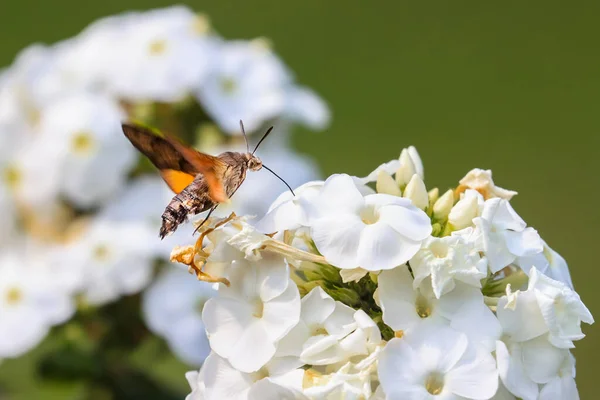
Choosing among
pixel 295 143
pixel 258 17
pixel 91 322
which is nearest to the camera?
pixel 91 322

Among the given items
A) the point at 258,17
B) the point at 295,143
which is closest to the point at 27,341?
the point at 295,143

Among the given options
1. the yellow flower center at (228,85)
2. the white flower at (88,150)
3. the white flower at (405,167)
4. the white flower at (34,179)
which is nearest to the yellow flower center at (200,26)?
the yellow flower center at (228,85)

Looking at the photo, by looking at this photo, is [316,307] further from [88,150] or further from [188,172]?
[88,150]

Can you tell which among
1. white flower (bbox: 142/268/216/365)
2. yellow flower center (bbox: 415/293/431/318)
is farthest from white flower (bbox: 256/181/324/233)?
white flower (bbox: 142/268/216/365)

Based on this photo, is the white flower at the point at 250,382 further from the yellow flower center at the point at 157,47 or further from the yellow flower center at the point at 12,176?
the yellow flower center at the point at 157,47

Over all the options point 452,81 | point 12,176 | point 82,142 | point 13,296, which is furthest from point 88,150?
point 452,81

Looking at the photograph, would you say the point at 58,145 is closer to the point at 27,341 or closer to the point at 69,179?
the point at 69,179
